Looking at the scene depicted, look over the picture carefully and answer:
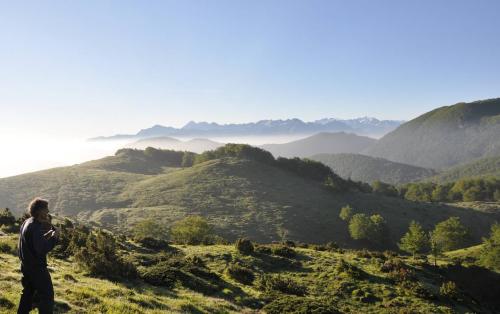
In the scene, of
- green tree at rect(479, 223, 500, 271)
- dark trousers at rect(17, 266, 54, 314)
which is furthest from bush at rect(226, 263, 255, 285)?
green tree at rect(479, 223, 500, 271)

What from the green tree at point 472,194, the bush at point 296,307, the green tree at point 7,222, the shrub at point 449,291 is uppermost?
the green tree at point 7,222

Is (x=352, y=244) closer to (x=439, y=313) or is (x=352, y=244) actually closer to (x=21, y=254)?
(x=439, y=313)

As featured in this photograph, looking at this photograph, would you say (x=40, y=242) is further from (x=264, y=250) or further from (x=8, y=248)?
(x=264, y=250)

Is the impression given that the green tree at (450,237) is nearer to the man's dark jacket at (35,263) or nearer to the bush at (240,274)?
the bush at (240,274)

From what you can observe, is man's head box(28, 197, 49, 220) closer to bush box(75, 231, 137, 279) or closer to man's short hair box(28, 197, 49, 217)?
man's short hair box(28, 197, 49, 217)

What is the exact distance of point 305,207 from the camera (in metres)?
123

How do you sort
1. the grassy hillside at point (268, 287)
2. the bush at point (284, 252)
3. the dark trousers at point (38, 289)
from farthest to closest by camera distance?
the bush at point (284, 252), the grassy hillside at point (268, 287), the dark trousers at point (38, 289)

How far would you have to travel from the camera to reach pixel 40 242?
9.88m

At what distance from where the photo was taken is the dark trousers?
10.1 metres

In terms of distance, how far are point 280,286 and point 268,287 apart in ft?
3.62

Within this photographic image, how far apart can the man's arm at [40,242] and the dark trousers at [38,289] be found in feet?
1.98

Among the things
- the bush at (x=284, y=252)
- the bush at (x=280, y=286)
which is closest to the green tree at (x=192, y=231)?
the bush at (x=284, y=252)

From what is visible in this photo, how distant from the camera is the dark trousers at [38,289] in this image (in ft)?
33.2

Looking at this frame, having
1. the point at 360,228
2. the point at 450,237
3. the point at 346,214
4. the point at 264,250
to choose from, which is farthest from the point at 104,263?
the point at 346,214
